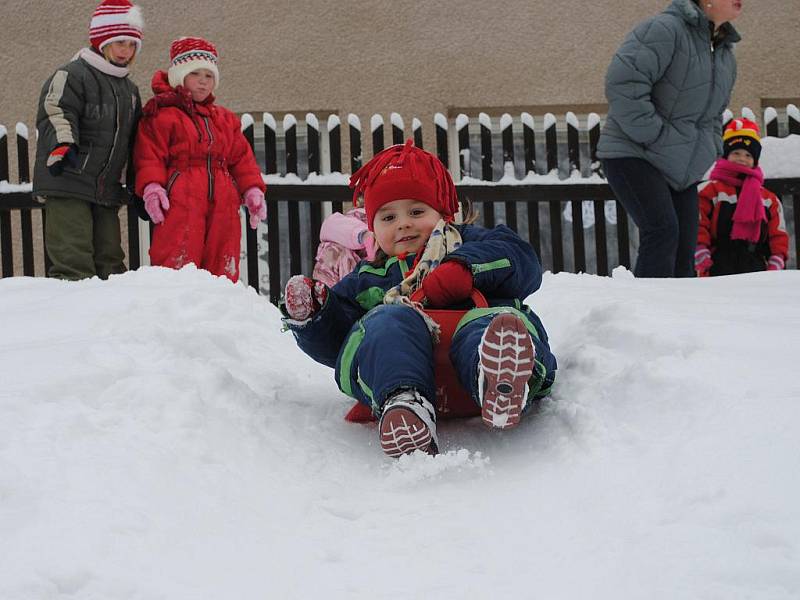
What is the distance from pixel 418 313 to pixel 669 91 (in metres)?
2.83

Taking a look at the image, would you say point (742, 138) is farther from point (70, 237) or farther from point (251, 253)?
point (70, 237)

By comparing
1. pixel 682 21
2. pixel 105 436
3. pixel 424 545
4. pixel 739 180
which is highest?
pixel 682 21

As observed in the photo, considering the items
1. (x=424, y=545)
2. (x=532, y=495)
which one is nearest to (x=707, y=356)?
(x=532, y=495)

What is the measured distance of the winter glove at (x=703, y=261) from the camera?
19.0 ft

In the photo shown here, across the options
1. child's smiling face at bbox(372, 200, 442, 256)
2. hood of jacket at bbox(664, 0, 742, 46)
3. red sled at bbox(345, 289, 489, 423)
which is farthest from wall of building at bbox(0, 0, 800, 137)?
red sled at bbox(345, 289, 489, 423)

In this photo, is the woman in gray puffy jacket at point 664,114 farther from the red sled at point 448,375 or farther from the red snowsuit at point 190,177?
the red sled at point 448,375

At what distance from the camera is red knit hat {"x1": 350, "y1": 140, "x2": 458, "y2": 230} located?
2895 millimetres

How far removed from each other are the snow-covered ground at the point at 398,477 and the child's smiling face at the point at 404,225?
518mm

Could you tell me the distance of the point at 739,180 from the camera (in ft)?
19.1

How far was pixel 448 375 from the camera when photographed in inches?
97.7

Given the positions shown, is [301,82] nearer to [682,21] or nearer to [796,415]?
[682,21]

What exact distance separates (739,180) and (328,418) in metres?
4.07

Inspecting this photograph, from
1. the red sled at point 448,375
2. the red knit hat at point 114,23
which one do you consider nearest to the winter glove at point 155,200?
the red knit hat at point 114,23

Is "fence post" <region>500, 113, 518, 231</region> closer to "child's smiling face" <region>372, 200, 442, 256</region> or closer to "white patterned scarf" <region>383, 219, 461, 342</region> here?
"child's smiling face" <region>372, 200, 442, 256</region>
